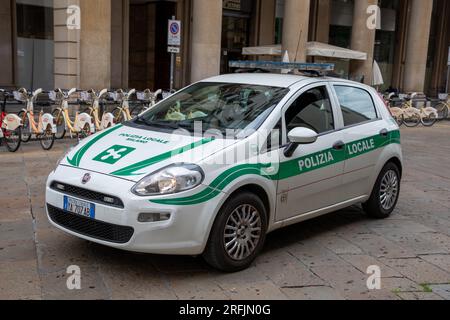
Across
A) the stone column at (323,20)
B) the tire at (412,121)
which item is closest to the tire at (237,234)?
the tire at (412,121)

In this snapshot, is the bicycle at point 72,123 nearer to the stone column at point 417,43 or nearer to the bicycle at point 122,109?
the bicycle at point 122,109

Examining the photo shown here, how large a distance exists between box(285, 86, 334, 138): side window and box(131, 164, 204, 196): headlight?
4.04 feet

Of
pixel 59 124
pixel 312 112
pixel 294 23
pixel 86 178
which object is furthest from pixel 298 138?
pixel 294 23

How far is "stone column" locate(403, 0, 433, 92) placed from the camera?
2284cm

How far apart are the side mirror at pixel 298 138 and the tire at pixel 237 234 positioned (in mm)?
575

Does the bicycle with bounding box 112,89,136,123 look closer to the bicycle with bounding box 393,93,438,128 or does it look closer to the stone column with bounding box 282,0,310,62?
the stone column with bounding box 282,0,310,62

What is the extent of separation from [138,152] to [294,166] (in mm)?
1457

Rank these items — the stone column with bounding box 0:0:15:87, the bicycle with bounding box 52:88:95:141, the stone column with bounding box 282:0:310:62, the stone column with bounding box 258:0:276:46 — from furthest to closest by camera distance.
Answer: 1. the stone column with bounding box 258:0:276:46
2. the stone column with bounding box 282:0:310:62
3. the stone column with bounding box 0:0:15:87
4. the bicycle with bounding box 52:88:95:141

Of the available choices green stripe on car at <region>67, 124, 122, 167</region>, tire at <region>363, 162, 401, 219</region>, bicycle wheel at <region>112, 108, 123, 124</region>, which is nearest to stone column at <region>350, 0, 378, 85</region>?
bicycle wheel at <region>112, 108, 123, 124</region>

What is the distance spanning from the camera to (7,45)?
17.6m

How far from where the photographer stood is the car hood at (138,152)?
4449mm
